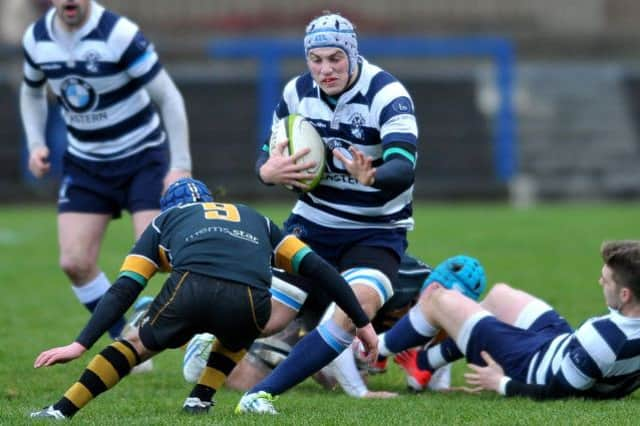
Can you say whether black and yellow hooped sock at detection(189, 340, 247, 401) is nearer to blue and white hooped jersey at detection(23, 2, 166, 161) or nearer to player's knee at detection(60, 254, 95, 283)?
player's knee at detection(60, 254, 95, 283)

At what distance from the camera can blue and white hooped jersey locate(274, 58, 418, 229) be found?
6.62m

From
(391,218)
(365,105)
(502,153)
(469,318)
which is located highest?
(365,105)

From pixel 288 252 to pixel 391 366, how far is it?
2.12 m

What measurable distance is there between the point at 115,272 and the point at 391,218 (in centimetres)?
563

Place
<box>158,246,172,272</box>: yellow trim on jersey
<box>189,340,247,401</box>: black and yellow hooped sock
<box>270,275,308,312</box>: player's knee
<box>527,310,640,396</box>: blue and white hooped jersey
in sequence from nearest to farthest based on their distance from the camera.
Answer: <box>158,246,172,272</box>: yellow trim on jersey
<box>189,340,247,401</box>: black and yellow hooped sock
<box>527,310,640,396</box>: blue and white hooped jersey
<box>270,275,308,312</box>: player's knee

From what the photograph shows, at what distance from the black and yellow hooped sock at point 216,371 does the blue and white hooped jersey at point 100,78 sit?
89.2 inches

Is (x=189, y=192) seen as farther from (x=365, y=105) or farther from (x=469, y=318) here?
(x=469, y=318)

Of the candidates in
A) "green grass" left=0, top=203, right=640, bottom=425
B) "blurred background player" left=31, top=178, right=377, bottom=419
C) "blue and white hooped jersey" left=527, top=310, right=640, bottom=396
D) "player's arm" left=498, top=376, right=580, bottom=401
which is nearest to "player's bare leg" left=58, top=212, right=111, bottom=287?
"green grass" left=0, top=203, right=640, bottom=425

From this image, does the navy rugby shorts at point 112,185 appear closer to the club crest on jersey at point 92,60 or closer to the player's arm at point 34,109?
the player's arm at point 34,109

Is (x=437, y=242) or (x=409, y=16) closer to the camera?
(x=437, y=242)

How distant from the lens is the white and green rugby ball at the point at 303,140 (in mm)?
6570

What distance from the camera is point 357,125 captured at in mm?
6672

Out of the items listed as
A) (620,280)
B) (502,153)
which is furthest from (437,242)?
(620,280)

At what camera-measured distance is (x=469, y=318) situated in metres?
6.82
